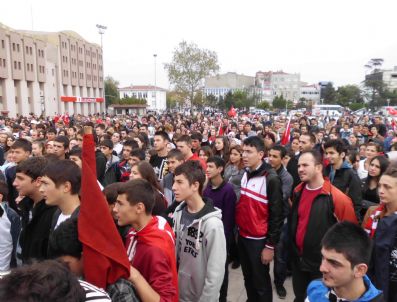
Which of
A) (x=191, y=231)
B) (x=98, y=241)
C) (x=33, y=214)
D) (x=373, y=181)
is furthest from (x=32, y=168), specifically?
(x=373, y=181)

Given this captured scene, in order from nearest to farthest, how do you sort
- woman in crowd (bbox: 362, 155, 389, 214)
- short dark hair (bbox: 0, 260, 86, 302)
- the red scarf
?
short dark hair (bbox: 0, 260, 86, 302)
the red scarf
woman in crowd (bbox: 362, 155, 389, 214)

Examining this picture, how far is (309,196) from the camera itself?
338cm

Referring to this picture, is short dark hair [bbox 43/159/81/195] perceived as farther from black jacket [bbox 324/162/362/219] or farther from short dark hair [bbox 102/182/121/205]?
black jacket [bbox 324/162/362/219]

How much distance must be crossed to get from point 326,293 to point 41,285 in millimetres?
1680

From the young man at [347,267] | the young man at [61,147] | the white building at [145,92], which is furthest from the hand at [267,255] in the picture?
the white building at [145,92]

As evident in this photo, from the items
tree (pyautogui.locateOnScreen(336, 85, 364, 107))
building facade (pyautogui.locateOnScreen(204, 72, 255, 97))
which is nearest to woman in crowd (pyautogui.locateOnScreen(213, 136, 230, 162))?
tree (pyautogui.locateOnScreen(336, 85, 364, 107))

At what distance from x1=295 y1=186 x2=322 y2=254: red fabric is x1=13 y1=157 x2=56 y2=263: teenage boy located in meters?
2.28

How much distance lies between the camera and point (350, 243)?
2057 mm

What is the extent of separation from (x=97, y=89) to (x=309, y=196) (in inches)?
2971

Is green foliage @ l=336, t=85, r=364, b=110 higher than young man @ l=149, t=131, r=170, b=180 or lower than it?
higher

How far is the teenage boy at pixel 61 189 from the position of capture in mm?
2816

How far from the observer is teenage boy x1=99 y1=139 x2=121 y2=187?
5845 millimetres

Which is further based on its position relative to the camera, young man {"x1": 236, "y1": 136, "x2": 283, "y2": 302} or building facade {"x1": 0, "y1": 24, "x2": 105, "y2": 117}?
building facade {"x1": 0, "y1": 24, "x2": 105, "y2": 117}

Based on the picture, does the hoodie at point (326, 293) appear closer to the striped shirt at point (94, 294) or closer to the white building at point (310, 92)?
the striped shirt at point (94, 294)
